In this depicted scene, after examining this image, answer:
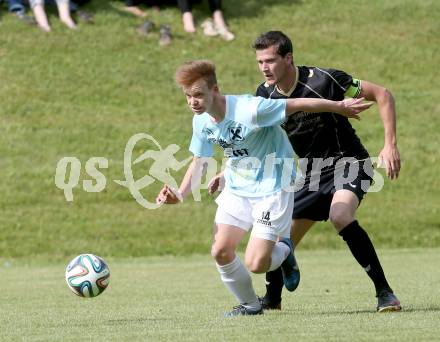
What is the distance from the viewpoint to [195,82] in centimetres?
639

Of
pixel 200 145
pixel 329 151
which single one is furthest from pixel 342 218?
pixel 200 145

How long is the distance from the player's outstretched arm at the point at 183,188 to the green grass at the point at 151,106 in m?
8.86

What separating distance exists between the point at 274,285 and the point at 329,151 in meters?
1.09

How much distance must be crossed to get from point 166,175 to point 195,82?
442 inches

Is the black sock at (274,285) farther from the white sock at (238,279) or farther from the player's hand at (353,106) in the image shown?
the player's hand at (353,106)

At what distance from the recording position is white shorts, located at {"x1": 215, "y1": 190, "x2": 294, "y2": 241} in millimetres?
6559

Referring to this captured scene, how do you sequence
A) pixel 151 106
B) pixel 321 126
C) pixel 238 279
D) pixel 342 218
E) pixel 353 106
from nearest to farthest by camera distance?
pixel 353 106, pixel 238 279, pixel 342 218, pixel 321 126, pixel 151 106

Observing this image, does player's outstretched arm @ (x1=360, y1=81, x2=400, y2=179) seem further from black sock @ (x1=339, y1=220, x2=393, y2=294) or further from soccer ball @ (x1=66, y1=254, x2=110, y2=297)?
soccer ball @ (x1=66, y1=254, x2=110, y2=297)

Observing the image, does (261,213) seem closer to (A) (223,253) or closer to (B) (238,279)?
(A) (223,253)

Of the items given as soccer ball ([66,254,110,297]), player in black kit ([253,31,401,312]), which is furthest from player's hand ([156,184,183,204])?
player in black kit ([253,31,401,312])

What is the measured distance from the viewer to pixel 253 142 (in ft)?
21.7

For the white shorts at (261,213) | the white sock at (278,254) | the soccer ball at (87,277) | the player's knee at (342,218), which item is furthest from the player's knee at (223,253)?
the soccer ball at (87,277)

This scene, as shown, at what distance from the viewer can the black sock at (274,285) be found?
24.4 ft

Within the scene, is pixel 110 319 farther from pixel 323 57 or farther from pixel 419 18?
pixel 419 18
